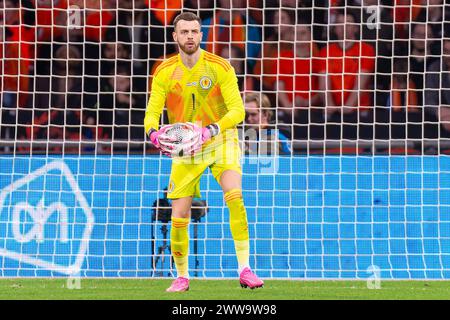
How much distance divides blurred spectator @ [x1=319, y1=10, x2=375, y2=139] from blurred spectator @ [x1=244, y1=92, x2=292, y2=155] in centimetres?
66

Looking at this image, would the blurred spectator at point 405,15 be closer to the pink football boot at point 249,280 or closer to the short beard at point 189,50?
the short beard at point 189,50

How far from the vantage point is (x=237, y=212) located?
813 cm

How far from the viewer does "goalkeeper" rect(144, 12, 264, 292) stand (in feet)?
26.6

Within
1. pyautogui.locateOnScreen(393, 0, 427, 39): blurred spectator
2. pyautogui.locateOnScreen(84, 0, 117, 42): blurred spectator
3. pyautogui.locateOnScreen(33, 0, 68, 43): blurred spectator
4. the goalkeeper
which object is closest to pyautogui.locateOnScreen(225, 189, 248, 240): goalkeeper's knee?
the goalkeeper

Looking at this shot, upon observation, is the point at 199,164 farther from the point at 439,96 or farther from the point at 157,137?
the point at 439,96

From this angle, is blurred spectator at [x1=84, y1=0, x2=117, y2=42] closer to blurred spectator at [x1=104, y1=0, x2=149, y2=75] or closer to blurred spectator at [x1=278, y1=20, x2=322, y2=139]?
blurred spectator at [x1=104, y1=0, x2=149, y2=75]

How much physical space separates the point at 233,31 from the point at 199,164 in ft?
11.9

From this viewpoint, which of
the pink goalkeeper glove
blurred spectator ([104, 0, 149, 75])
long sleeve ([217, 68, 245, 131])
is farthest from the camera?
blurred spectator ([104, 0, 149, 75])

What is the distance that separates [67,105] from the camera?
38.5ft

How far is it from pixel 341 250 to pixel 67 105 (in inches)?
124

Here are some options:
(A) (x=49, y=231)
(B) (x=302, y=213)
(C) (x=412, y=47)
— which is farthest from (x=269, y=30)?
(A) (x=49, y=231)

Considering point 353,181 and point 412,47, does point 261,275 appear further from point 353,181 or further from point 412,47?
point 412,47

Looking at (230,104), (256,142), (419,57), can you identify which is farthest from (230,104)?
(419,57)

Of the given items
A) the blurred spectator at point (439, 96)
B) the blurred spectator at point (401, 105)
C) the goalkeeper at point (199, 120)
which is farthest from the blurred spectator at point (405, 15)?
the goalkeeper at point (199, 120)
